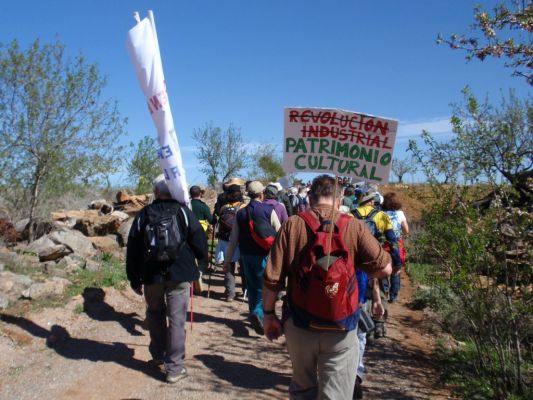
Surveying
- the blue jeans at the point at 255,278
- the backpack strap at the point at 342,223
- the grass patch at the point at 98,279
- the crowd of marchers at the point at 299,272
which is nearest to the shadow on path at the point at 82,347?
the crowd of marchers at the point at 299,272

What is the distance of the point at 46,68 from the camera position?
10484 millimetres

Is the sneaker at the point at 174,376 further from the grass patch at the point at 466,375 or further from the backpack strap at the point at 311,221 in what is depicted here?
the grass patch at the point at 466,375

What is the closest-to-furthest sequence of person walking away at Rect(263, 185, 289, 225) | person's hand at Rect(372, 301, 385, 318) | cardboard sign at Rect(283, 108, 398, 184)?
cardboard sign at Rect(283, 108, 398, 184), person's hand at Rect(372, 301, 385, 318), person walking away at Rect(263, 185, 289, 225)

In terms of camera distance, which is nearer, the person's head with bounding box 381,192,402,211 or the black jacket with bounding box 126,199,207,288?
the black jacket with bounding box 126,199,207,288

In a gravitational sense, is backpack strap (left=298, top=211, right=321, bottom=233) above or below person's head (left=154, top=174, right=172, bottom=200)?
below

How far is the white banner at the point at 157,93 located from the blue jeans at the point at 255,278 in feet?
4.82

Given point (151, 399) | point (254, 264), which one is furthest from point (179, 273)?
point (254, 264)

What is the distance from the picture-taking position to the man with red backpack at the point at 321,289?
3.17 m

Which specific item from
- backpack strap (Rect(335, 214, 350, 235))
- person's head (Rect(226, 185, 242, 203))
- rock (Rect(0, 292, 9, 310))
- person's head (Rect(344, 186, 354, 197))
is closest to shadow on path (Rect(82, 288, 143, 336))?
rock (Rect(0, 292, 9, 310))

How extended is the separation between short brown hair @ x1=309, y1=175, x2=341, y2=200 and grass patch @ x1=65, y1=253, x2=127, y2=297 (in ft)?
16.3

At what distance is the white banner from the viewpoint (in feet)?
17.4

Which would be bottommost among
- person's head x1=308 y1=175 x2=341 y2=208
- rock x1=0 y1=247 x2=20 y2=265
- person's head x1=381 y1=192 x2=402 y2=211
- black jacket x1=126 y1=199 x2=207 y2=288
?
rock x1=0 y1=247 x2=20 y2=265

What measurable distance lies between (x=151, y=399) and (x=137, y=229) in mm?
1626

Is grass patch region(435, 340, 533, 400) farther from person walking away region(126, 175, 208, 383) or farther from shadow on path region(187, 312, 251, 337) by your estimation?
person walking away region(126, 175, 208, 383)
